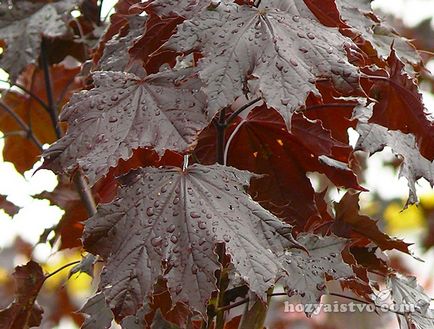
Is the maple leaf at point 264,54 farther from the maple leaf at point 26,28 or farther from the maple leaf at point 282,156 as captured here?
the maple leaf at point 26,28

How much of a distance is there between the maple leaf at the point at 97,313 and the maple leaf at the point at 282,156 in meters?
0.28

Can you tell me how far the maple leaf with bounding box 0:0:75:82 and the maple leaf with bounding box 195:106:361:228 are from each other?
1.70ft

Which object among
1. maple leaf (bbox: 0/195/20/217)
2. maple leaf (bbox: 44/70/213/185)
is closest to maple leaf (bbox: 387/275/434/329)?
maple leaf (bbox: 44/70/213/185)

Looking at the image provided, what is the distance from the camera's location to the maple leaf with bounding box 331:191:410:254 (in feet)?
4.57

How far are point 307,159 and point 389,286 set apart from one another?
239 mm

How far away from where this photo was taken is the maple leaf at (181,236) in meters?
1.08

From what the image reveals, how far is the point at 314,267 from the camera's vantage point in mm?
1237

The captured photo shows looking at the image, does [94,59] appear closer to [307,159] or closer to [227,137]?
[227,137]

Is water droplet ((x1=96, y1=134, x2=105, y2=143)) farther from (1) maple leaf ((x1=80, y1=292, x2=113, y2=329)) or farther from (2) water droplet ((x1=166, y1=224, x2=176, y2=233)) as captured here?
(1) maple leaf ((x1=80, y1=292, x2=113, y2=329))

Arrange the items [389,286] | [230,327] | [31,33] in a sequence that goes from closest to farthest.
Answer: [389,286]
[230,327]
[31,33]

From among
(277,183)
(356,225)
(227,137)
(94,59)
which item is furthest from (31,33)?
(356,225)

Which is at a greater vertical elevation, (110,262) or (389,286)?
(110,262)

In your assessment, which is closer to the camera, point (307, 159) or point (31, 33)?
point (307, 159)

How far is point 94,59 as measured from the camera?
1.56 meters
